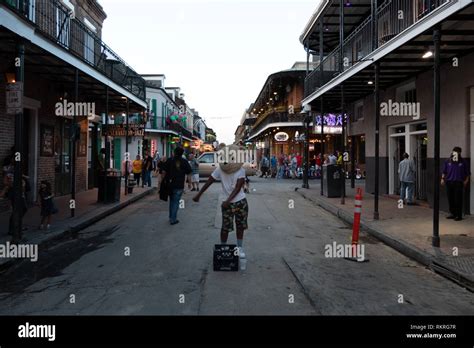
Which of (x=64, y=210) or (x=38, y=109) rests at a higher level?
(x=38, y=109)

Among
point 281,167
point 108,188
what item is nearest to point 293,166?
point 281,167

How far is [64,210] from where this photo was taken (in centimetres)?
1202

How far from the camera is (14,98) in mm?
7656

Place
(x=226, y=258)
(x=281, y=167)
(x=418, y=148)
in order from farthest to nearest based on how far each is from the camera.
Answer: (x=281, y=167), (x=418, y=148), (x=226, y=258)

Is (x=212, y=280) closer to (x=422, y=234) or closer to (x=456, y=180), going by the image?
(x=422, y=234)

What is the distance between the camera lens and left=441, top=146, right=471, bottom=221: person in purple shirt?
402 inches

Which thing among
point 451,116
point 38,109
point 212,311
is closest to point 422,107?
point 451,116

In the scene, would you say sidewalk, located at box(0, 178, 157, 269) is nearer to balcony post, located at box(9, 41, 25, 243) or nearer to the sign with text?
balcony post, located at box(9, 41, 25, 243)

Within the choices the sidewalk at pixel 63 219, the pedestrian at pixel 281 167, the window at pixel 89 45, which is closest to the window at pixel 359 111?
the pedestrian at pixel 281 167

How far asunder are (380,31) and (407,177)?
21.6 feet
